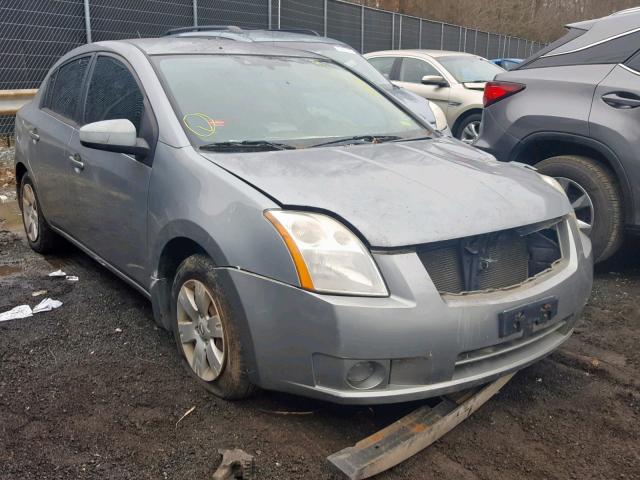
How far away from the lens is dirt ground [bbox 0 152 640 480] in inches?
101

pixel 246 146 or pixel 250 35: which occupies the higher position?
pixel 250 35

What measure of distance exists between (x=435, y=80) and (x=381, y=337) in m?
8.15

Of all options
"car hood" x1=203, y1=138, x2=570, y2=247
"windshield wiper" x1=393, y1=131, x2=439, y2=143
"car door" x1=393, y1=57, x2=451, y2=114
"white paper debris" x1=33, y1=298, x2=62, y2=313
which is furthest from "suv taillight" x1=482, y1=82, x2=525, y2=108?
"car door" x1=393, y1=57, x2=451, y2=114

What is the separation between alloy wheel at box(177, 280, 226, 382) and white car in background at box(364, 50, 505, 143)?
7180 millimetres

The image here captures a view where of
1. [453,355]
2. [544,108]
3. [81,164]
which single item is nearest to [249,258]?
[453,355]

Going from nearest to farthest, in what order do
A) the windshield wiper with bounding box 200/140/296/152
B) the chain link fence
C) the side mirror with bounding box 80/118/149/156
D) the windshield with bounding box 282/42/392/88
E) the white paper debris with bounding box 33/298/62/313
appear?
the windshield wiper with bounding box 200/140/296/152 → the side mirror with bounding box 80/118/149/156 → the white paper debris with bounding box 33/298/62/313 → the windshield with bounding box 282/42/392/88 → the chain link fence

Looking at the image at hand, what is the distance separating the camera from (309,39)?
830 centimetres

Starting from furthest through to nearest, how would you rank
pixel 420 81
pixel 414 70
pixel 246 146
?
pixel 414 70, pixel 420 81, pixel 246 146

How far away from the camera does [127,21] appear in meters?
11.1

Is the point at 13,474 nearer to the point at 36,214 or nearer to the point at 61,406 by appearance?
the point at 61,406

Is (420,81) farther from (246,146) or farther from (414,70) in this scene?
(246,146)

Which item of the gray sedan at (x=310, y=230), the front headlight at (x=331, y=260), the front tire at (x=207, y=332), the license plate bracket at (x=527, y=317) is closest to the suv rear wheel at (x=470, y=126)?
the gray sedan at (x=310, y=230)

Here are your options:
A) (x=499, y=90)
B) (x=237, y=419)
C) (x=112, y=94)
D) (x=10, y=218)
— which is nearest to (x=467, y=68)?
(x=499, y=90)

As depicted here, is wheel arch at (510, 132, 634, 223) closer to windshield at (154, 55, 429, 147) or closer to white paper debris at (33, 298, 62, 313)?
windshield at (154, 55, 429, 147)
